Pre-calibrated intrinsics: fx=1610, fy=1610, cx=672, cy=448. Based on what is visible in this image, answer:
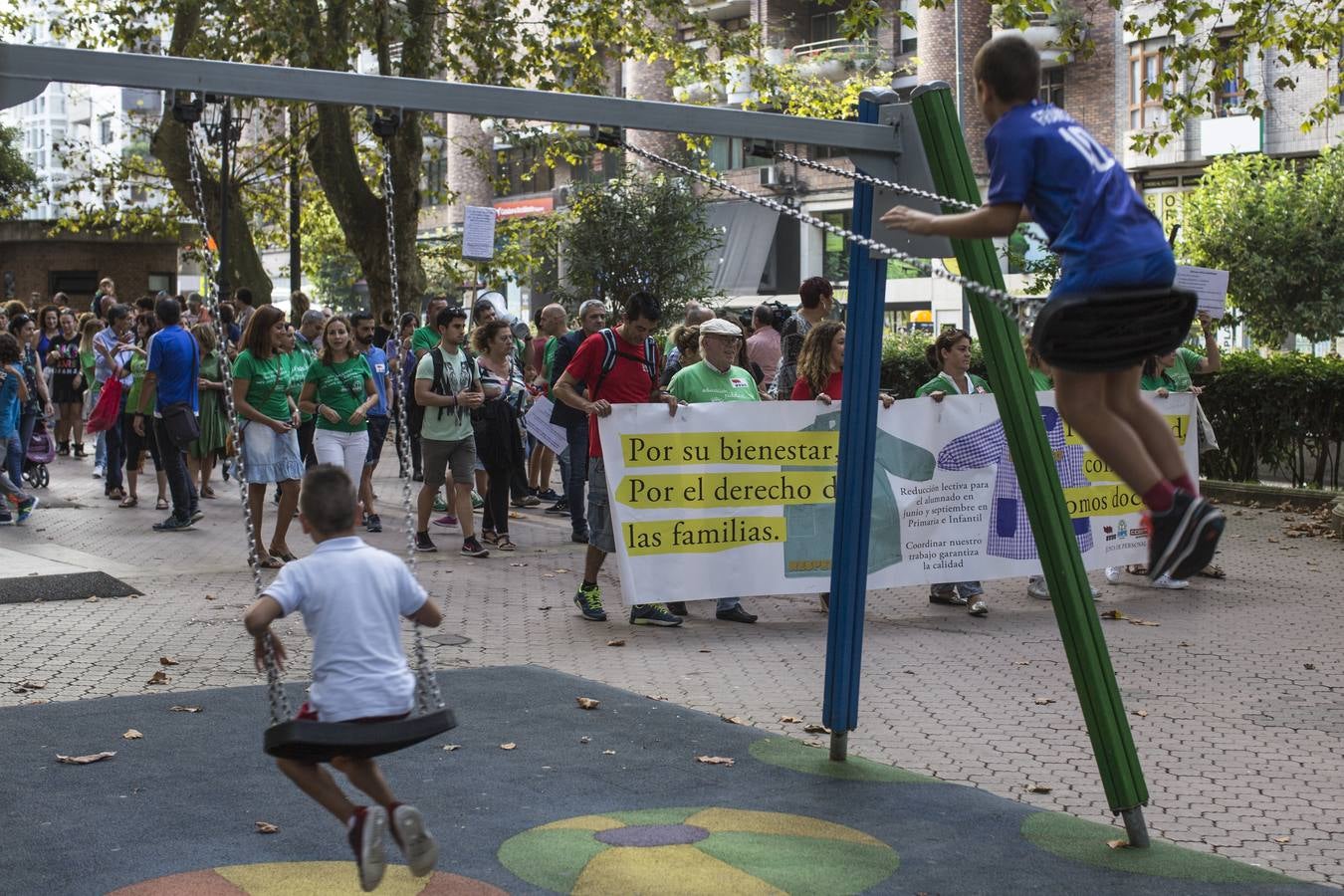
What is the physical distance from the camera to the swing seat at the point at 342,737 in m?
4.37

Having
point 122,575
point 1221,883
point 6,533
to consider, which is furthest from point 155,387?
point 1221,883

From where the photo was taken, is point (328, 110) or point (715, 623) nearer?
point (715, 623)

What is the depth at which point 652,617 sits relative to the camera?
34.1ft

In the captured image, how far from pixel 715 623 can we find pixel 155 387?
640cm

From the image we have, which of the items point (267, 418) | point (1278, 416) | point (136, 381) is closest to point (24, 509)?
point (136, 381)

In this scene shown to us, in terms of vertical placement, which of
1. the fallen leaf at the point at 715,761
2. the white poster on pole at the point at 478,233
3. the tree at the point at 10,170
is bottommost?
the fallen leaf at the point at 715,761

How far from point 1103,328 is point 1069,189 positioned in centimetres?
39

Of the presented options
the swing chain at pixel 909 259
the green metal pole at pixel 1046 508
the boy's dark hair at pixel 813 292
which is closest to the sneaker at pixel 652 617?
the boy's dark hair at pixel 813 292

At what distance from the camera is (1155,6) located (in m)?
40.8

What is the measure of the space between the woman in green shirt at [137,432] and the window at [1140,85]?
3355cm

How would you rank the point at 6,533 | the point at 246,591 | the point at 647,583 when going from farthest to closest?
the point at 6,533 → the point at 246,591 → the point at 647,583

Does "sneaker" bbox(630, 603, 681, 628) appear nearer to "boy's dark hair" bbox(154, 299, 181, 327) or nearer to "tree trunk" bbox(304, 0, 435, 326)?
"boy's dark hair" bbox(154, 299, 181, 327)

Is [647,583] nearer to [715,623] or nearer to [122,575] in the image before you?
[715,623]

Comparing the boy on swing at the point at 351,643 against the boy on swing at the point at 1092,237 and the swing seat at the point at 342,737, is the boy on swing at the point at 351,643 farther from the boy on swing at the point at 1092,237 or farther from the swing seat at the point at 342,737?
the boy on swing at the point at 1092,237
